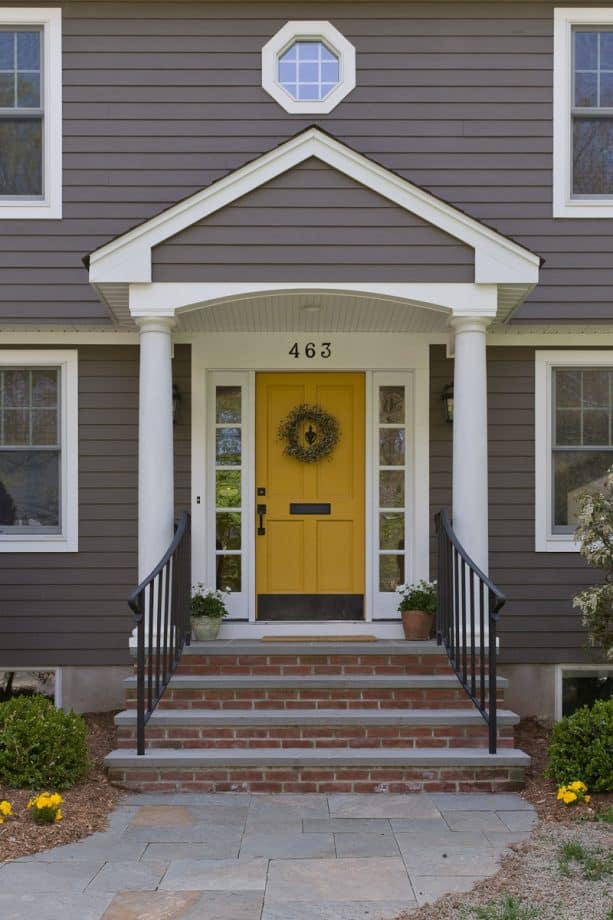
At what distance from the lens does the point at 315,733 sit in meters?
5.66

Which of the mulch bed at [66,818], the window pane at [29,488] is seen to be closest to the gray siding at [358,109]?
the window pane at [29,488]

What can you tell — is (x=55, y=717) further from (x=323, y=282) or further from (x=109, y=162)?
(x=109, y=162)

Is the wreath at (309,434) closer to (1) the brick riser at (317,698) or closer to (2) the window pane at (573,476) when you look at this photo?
(2) the window pane at (573,476)

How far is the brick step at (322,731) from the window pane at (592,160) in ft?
13.8

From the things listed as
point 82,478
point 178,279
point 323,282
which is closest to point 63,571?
point 82,478

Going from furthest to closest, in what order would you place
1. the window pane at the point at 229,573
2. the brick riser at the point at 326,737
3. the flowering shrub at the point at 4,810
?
the window pane at the point at 229,573 → the brick riser at the point at 326,737 → the flowering shrub at the point at 4,810

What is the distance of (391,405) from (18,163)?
11.5 ft

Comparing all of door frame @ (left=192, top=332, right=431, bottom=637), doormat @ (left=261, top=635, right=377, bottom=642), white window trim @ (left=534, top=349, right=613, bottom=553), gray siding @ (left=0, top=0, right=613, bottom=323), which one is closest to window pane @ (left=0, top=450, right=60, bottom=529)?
door frame @ (left=192, top=332, right=431, bottom=637)

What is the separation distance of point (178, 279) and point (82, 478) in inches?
79.4

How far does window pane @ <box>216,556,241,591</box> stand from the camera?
7.38 meters

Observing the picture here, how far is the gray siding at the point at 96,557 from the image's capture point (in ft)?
23.5

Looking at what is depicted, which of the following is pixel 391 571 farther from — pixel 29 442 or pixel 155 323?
pixel 29 442

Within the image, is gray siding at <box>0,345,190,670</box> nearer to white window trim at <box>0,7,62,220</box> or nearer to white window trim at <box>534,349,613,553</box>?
white window trim at <box>0,7,62,220</box>

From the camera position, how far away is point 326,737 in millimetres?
5645
